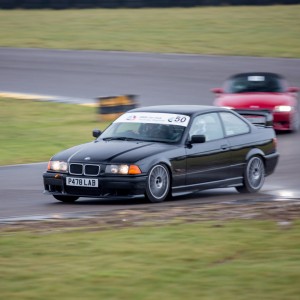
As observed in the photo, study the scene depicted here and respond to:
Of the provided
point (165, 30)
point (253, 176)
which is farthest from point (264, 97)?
point (165, 30)

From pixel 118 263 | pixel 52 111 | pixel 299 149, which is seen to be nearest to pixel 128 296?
pixel 118 263

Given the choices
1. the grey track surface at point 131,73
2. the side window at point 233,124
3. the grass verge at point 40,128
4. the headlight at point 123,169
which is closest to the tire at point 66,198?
the headlight at point 123,169

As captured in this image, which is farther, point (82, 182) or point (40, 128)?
point (40, 128)

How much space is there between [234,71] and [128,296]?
24606 mm

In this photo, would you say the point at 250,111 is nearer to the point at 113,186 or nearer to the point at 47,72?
the point at 113,186

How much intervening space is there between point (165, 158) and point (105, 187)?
87 centimetres

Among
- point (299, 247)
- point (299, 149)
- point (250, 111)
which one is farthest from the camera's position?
point (299, 149)

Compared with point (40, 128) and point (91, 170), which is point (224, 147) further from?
point (40, 128)

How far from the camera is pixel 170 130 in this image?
12.6 m

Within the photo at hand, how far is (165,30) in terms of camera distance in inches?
1516

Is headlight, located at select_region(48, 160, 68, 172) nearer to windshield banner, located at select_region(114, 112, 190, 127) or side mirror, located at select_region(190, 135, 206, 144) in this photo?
windshield banner, located at select_region(114, 112, 190, 127)

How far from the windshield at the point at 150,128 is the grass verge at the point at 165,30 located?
21952 millimetres

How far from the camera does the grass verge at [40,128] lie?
57.5 feet

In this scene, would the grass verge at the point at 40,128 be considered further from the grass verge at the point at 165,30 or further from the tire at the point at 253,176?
the grass verge at the point at 165,30
